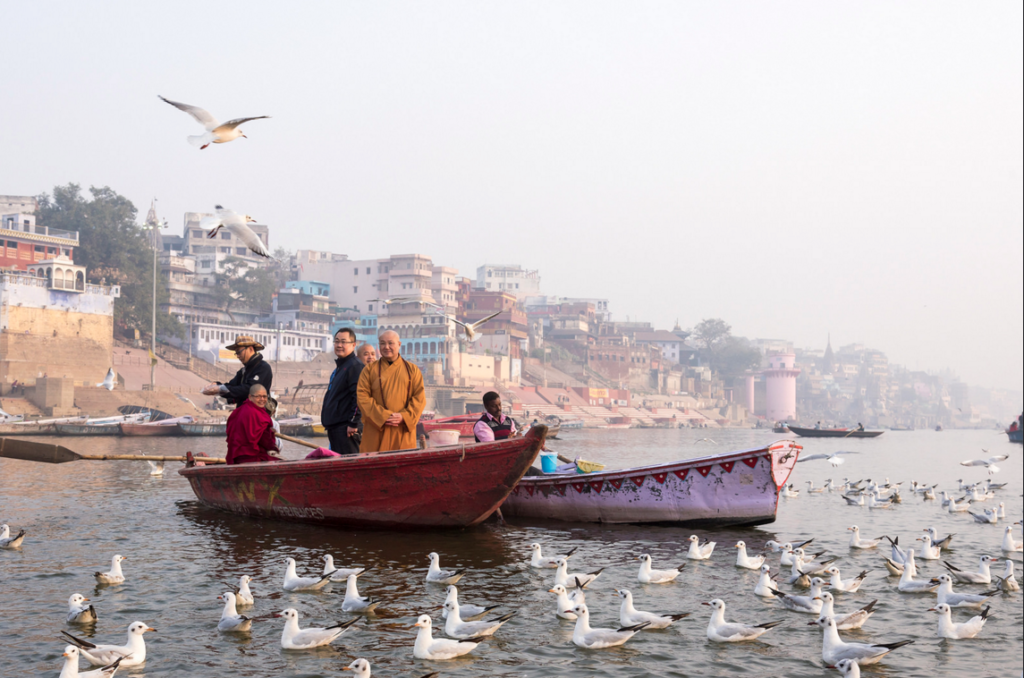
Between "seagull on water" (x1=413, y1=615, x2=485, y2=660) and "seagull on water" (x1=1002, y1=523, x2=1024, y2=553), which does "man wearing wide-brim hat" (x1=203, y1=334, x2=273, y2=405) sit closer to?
"seagull on water" (x1=413, y1=615, x2=485, y2=660)

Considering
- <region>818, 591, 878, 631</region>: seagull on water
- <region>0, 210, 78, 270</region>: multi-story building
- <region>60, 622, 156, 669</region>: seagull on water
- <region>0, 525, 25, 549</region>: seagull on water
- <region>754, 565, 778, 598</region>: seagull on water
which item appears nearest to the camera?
<region>60, 622, 156, 669</region>: seagull on water

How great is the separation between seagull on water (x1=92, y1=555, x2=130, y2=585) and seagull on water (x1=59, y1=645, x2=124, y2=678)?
8.56 ft

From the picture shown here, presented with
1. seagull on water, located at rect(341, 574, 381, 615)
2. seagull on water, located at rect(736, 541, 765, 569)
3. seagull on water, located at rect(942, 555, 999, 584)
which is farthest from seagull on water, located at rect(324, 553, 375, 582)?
seagull on water, located at rect(942, 555, 999, 584)

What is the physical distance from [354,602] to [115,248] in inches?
2893

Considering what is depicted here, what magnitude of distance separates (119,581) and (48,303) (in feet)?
178

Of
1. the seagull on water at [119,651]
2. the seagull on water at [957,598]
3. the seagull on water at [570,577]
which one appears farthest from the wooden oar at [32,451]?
the seagull on water at [957,598]

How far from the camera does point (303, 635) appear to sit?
643 cm

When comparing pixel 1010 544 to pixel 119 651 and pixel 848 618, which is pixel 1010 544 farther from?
pixel 119 651

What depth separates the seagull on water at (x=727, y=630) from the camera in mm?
7031

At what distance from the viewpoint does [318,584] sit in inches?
316

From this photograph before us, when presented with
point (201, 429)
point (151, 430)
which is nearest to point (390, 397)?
point (151, 430)

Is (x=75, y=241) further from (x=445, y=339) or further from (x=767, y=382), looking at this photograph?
(x=767, y=382)

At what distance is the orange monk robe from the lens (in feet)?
34.5

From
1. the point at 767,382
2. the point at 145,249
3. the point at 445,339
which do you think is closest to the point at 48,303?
the point at 145,249
